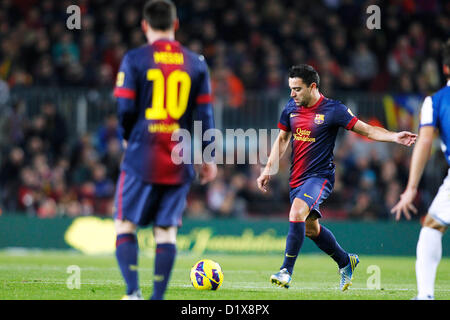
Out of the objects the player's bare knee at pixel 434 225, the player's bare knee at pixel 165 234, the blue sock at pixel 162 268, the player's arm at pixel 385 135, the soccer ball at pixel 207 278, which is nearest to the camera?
the blue sock at pixel 162 268

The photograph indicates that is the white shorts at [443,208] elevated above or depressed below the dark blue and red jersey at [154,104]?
below

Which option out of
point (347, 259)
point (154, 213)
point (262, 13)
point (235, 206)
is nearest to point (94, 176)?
point (235, 206)

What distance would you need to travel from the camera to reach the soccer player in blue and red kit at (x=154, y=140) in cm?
657

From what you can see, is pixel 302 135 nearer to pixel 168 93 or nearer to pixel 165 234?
pixel 168 93

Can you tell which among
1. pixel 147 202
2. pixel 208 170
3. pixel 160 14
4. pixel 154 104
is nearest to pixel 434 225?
pixel 208 170

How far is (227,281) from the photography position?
10289mm

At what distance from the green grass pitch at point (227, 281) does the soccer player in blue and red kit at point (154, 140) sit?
3.92 ft

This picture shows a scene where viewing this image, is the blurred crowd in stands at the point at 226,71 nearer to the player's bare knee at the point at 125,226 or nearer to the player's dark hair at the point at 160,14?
the player's bare knee at the point at 125,226

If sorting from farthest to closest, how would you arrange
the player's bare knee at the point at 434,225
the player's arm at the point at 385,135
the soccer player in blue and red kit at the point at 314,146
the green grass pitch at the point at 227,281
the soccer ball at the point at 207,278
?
the soccer player in blue and red kit at the point at 314,146
the soccer ball at the point at 207,278
the green grass pitch at the point at 227,281
the player's arm at the point at 385,135
the player's bare knee at the point at 434,225

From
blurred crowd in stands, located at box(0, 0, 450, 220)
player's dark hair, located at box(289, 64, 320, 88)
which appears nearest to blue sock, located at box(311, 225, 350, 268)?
player's dark hair, located at box(289, 64, 320, 88)

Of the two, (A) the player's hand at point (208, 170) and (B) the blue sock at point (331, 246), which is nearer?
(A) the player's hand at point (208, 170)

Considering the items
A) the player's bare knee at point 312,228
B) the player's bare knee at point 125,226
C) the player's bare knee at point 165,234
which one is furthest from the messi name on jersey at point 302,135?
the player's bare knee at point 125,226

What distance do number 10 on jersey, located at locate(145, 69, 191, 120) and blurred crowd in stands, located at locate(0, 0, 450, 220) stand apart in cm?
1123

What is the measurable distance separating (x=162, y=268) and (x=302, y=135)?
136 inches
